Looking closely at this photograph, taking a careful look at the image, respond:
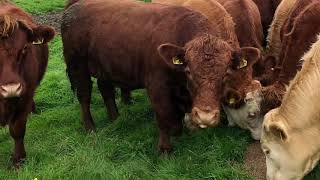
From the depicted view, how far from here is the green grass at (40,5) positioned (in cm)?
1855

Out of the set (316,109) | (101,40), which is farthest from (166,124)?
(316,109)

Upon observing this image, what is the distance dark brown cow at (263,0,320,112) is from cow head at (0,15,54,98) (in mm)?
2895

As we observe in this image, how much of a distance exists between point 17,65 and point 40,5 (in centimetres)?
1340

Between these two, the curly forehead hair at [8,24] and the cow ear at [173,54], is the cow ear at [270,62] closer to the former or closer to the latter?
the cow ear at [173,54]

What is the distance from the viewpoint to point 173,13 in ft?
22.3

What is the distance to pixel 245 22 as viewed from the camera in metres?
7.91

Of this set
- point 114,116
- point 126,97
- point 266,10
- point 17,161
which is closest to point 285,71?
point 114,116

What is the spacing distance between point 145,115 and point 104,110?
1.01 metres

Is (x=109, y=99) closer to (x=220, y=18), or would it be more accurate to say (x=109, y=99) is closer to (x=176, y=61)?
(x=220, y=18)

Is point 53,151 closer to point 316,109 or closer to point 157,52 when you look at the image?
point 157,52

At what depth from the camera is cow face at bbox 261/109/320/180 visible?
203 inches

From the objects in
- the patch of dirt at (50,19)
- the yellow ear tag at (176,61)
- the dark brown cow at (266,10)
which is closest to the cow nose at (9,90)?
the yellow ear tag at (176,61)

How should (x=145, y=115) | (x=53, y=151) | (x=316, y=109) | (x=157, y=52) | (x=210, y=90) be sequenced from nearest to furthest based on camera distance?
(x=316, y=109), (x=210, y=90), (x=157, y=52), (x=53, y=151), (x=145, y=115)

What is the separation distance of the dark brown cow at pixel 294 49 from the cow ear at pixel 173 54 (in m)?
1.15
